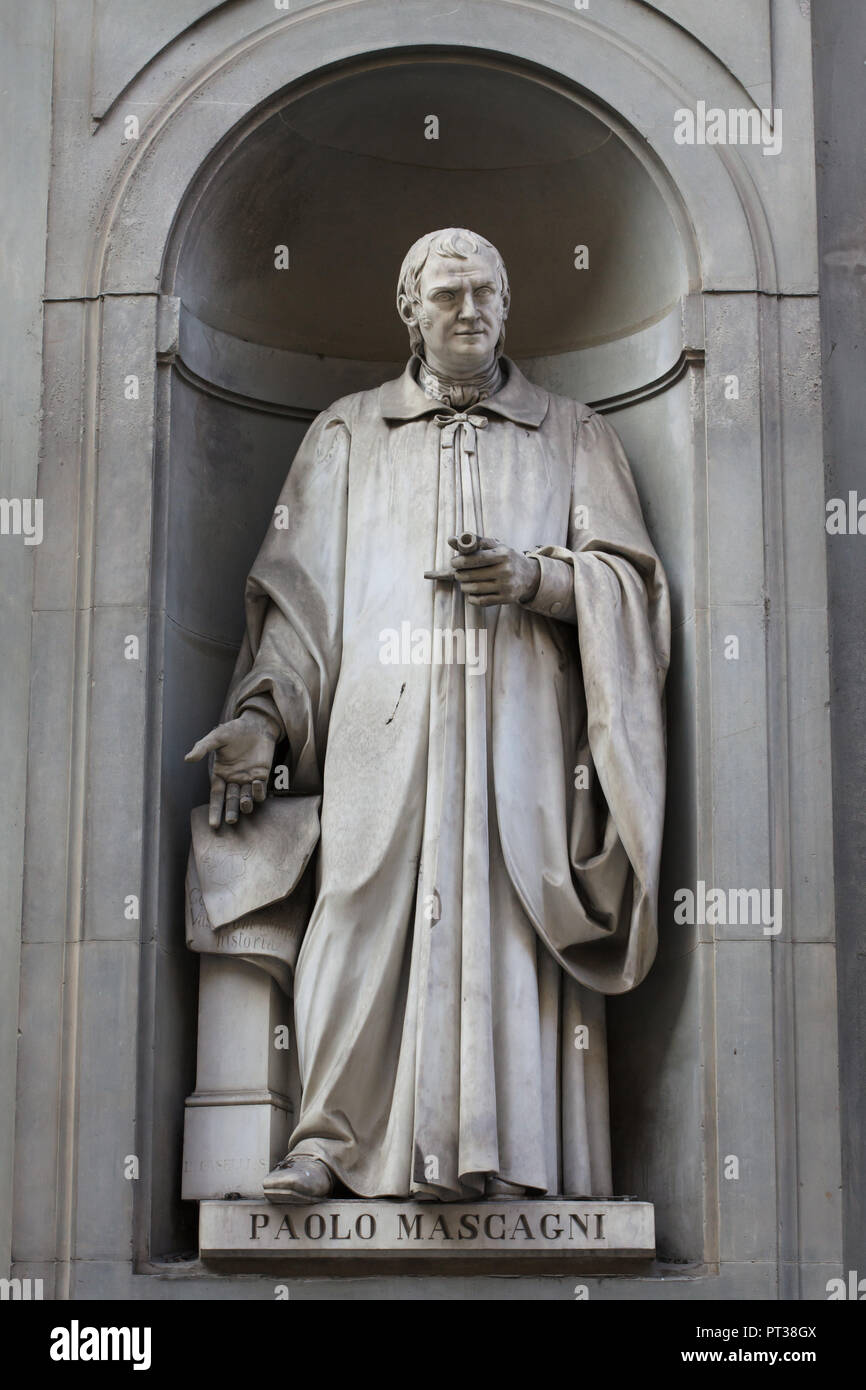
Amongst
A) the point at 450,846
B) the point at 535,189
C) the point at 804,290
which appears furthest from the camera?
the point at 535,189

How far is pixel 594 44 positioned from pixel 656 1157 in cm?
375

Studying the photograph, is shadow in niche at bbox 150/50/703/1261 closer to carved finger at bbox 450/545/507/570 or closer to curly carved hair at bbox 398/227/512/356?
curly carved hair at bbox 398/227/512/356

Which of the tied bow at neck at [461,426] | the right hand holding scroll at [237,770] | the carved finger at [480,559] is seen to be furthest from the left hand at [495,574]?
the right hand holding scroll at [237,770]

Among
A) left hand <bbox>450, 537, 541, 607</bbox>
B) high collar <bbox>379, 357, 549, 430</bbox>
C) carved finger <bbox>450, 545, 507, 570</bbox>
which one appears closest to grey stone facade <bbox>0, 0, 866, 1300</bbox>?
high collar <bbox>379, 357, 549, 430</bbox>

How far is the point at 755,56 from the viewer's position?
898 cm

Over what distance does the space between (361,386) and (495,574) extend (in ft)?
5.68

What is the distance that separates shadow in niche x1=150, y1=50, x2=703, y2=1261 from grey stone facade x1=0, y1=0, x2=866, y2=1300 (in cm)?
2

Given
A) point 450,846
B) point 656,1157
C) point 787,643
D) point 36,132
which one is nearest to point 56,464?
point 36,132

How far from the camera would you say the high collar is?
883 cm

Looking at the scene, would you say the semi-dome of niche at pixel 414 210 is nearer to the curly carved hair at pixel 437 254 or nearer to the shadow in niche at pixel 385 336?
the shadow in niche at pixel 385 336

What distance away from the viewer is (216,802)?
8.38 m

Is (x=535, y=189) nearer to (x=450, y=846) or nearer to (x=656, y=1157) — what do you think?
(x=450, y=846)
